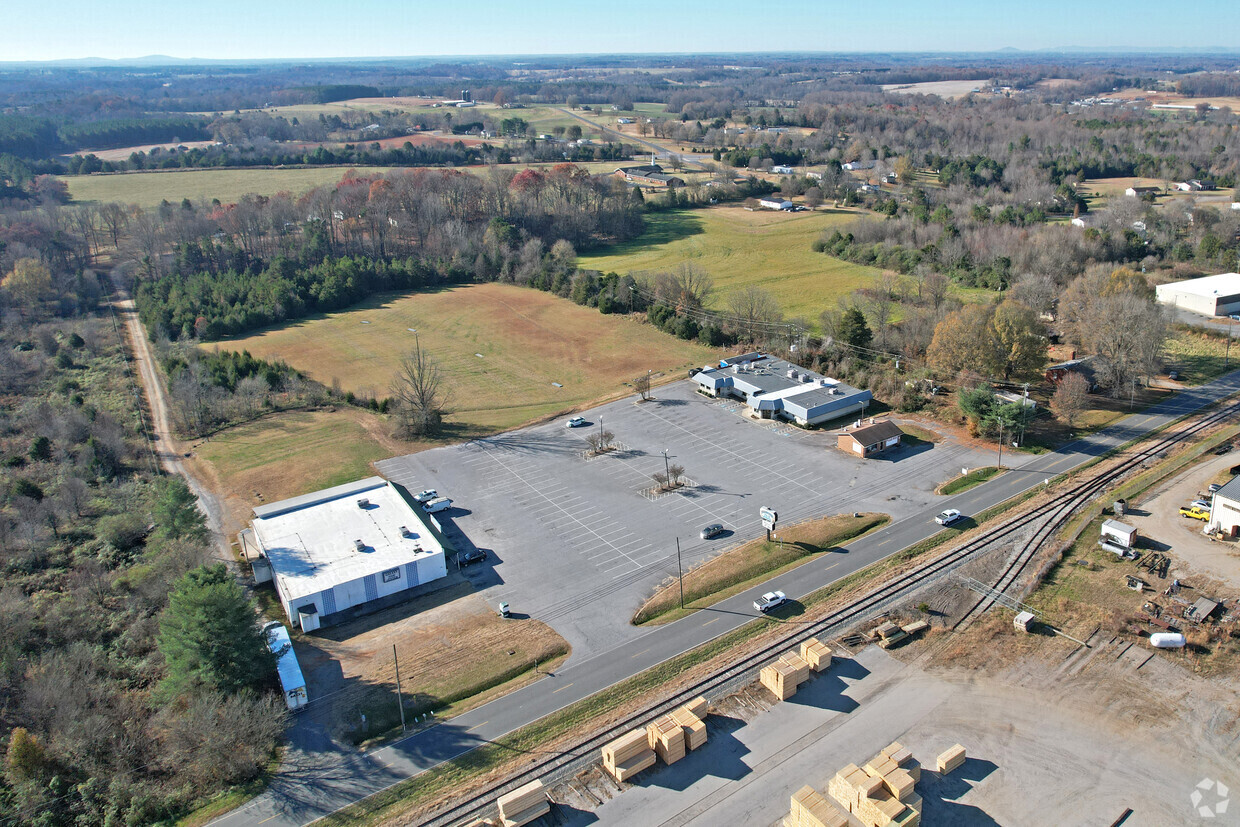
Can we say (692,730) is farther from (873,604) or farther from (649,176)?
(649,176)

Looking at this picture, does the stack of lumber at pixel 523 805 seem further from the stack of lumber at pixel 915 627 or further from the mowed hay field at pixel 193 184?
the mowed hay field at pixel 193 184

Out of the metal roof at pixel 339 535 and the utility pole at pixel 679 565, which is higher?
the metal roof at pixel 339 535

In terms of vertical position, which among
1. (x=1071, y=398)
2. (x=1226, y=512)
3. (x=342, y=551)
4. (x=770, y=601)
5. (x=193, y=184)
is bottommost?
(x=770, y=601)

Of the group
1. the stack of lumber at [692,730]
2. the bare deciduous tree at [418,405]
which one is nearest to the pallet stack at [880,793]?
the stack of lumber at [692,730]

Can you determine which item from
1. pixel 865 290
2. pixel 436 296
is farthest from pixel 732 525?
pixel 436 296

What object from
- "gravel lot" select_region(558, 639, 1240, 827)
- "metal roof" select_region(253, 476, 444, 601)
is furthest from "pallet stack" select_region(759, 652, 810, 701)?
"metal roof" select_region(253, 476, 444, 601)

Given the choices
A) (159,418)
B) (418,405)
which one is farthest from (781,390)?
(159,418)
